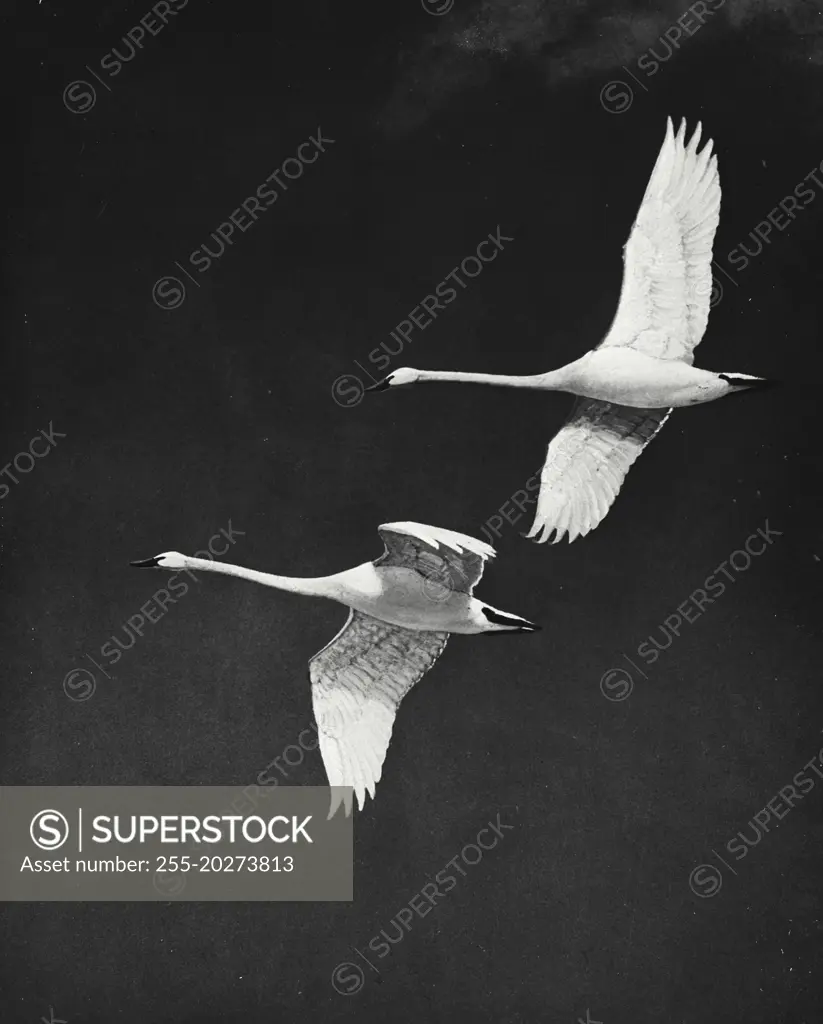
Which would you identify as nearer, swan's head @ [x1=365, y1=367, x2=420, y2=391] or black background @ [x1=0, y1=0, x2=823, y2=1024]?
swan's head @ [x1=365, y1=367, x2=420, y2=391]

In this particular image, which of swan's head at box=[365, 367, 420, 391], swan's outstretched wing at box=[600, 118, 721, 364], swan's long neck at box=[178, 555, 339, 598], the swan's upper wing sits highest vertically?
swan's outstretched wing at box=[600, 118, 721, 364]

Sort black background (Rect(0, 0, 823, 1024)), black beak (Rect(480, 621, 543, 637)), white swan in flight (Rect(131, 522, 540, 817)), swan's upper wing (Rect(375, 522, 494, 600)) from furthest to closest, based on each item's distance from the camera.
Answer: black background (Rect(0, 0, 823, 1024))
black beak (Rect(480, 621, 543, 637))
white swan in flight (Rect(131, 522, 540, 817))
swan's upper wing (Rect(375, 522, 494, 600))

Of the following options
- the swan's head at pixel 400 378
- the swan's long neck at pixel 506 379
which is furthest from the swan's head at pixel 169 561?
the swan's long neck at pixel 506 379

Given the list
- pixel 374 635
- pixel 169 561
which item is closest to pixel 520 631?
pixel 374 635

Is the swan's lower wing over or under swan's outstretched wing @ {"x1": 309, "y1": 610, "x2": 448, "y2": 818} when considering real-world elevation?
over

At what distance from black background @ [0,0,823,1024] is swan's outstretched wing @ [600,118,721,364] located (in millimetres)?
260

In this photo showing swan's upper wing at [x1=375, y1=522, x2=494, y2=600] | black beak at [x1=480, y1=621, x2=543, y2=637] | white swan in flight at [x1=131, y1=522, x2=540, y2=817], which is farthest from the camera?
black beak at [x1=480, y1=621, x2=543, y2=637]

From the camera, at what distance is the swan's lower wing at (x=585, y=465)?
347cm

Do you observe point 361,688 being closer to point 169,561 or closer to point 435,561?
point 435,561

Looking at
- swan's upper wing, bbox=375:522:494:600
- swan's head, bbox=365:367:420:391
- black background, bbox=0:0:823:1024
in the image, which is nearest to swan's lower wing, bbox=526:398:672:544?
black background, bbox=0:0:823:1024

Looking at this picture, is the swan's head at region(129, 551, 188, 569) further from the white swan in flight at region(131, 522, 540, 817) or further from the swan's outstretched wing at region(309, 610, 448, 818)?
the swan's outstretched wing at region(309, 610, 448, 818)

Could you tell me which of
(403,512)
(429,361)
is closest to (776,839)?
(403,512)

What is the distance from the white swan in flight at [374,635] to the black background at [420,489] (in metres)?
0.22

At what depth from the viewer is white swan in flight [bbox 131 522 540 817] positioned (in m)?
3.31
